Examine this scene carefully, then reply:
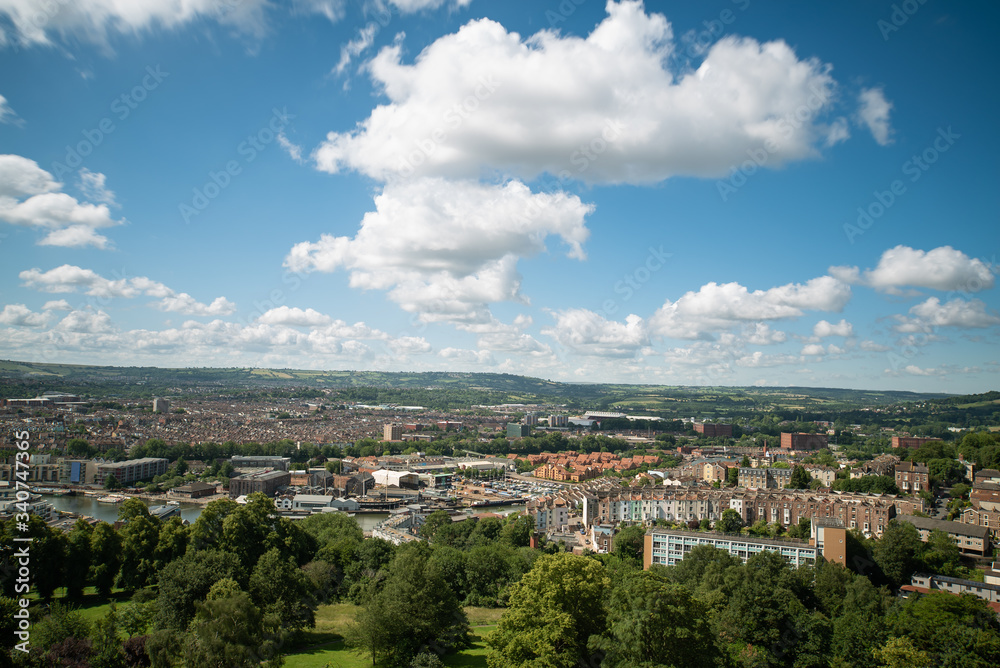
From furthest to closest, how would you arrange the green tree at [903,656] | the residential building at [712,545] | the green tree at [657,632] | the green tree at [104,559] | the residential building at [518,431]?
the residential building at [518,431] < the residential building at [712,545] < the green tree at [104,559] < the green tree at [903,656] < the green tree at [657,632]

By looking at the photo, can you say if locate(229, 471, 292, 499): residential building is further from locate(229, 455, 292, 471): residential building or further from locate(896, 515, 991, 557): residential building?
locate(896, 515, 991, 557): residential building

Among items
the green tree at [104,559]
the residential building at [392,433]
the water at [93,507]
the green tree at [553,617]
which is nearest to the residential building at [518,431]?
the residential building at [392,433]

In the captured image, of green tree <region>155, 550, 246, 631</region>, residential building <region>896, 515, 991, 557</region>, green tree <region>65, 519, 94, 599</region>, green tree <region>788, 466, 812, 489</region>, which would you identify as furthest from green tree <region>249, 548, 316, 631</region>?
green tree <region>788, 466, 812, 489</region>

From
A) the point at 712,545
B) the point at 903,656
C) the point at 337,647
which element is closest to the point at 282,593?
the point at 337,647

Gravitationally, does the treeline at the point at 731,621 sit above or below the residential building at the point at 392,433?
above

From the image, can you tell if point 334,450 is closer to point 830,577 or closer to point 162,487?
point 162,487

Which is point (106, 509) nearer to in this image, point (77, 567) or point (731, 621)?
point (77, 567)

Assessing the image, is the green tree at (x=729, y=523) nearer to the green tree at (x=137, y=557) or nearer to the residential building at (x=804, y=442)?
the green tree at (x=137, y=557)

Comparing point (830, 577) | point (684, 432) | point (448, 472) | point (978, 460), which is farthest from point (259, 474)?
point (684, 432)
